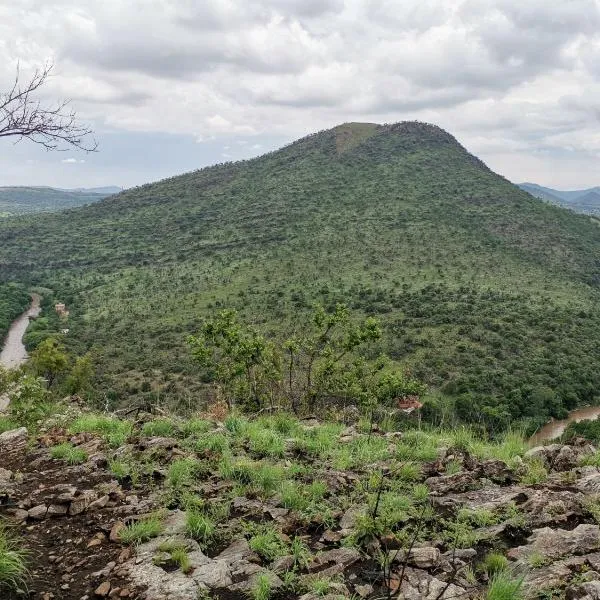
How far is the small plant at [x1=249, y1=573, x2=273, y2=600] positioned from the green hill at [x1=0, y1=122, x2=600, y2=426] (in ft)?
32.8

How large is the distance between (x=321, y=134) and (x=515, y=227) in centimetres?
5871

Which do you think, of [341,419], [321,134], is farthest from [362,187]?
[341,419]

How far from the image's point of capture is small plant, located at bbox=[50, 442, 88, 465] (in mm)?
5988

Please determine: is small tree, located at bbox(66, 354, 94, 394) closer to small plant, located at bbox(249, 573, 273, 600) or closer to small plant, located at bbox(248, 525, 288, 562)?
small plant, located at bbox(248, 525, 288, 562)

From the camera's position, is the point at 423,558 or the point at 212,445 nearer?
the point at 423,558

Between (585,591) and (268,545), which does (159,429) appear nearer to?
(268,545)

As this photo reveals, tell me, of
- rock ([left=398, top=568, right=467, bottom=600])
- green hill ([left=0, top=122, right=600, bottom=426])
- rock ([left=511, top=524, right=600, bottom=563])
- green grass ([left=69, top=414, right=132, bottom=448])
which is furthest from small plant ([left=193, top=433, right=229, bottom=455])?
green hill ([left=0, top=122, right=600, bottom=426])

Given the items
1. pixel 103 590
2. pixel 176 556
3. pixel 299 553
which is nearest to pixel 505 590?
pixel 299 553

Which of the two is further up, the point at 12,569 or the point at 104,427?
the point at 12,569

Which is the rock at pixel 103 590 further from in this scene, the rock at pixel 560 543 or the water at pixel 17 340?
the water at pixel 17 340

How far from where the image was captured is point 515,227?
71.6m

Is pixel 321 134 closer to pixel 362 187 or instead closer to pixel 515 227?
pixel 362 187

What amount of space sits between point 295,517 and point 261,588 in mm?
1039

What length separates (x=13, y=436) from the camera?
708 cm
